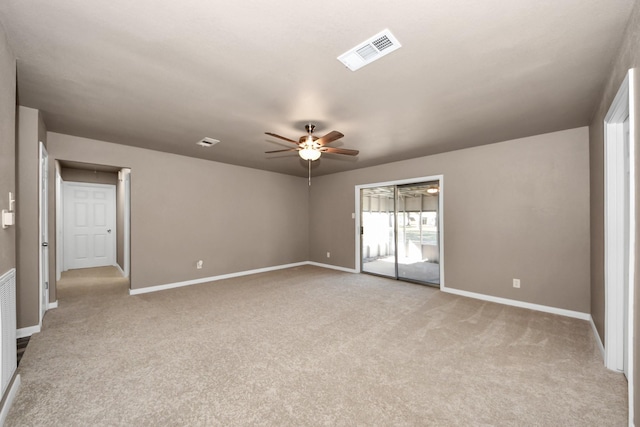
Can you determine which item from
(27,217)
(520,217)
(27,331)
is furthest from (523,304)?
(27,217)

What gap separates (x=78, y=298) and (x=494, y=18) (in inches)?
237

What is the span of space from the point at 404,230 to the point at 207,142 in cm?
409

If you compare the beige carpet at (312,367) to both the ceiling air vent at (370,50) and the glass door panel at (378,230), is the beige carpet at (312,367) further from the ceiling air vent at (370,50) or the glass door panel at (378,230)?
the ceiling air vent at (370,50)

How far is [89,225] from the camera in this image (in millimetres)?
6512

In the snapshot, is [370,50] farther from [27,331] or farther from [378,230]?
[378,230]

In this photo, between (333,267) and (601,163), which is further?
(333,267)

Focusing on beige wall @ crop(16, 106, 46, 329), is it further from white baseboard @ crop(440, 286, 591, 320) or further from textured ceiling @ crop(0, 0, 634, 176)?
white baseboard @ crop(440, 286, 591, 320)

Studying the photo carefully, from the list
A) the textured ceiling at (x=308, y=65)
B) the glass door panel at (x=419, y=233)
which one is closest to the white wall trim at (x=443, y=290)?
the glass door panel at (x=419, y=233)

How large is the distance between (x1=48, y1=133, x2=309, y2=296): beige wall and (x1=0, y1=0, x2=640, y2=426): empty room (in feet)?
0.13

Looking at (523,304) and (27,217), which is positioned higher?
(27,217)

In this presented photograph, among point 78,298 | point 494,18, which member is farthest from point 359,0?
point 78,298

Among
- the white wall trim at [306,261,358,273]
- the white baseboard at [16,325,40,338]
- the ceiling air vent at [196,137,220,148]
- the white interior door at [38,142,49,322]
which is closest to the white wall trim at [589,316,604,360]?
the white wall trim at [306,261,358,273]

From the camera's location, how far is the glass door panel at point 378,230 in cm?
577

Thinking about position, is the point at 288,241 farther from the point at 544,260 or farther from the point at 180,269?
the point at 544,260
